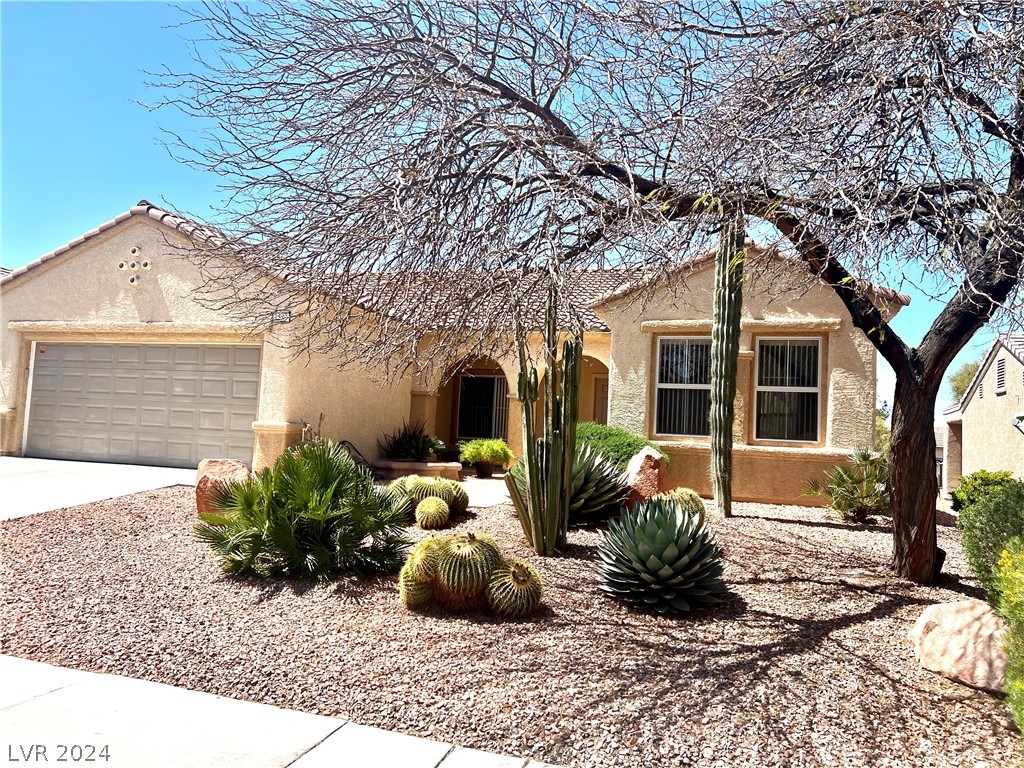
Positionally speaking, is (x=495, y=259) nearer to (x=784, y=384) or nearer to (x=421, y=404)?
(x=784, y=384)

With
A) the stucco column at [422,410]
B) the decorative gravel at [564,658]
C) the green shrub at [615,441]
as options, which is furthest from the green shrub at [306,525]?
the stucco column at [422,410]

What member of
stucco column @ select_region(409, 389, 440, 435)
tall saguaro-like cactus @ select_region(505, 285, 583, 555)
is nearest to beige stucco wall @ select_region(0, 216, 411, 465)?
stucco column @ select_region(409, 389, 440, 435)

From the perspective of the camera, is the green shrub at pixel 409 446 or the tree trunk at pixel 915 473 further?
the green shrub at pixel 409 446

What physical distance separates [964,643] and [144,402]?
47.5ft

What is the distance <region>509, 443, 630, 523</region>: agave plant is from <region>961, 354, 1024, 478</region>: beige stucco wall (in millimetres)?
11428

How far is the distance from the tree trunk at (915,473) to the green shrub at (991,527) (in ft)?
1.27

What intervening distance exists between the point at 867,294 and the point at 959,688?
405 centimetres

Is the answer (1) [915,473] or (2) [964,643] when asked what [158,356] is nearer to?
(1) [915,473]

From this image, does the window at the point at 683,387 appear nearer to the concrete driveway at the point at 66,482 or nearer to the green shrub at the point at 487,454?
the green shrub at the point at 487,454

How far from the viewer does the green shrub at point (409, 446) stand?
16250 millimetres

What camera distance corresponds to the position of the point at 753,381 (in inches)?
523

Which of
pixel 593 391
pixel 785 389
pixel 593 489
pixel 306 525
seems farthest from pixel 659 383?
pixel 306 525

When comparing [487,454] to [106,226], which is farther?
[487,454]

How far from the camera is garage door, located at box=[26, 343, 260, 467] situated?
46.6 feet
